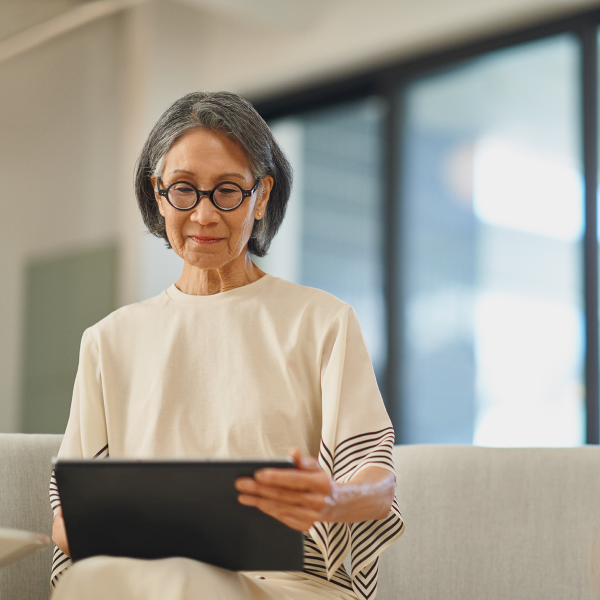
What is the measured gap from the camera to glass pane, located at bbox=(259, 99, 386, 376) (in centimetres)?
→ 387

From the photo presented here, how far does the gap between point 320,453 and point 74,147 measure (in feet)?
10.9

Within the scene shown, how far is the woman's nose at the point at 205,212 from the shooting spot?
128 cm

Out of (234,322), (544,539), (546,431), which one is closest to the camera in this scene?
(234,322)

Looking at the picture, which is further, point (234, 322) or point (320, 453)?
point (234, 322)

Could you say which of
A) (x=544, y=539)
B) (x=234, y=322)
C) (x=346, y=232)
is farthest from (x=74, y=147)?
(x=544, y=539)

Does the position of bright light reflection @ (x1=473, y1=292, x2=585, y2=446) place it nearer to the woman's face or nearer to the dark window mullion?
the dark window mullion

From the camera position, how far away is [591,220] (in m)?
3.10

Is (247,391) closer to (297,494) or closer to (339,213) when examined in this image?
(297,494)

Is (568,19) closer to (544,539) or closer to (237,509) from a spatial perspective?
(544,539)

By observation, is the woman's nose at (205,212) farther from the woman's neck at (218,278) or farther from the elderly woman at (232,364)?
the woman's neck at (218,278)

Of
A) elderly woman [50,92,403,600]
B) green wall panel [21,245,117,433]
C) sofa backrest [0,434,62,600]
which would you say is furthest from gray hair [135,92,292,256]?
green wall panel [21,245,117,433]

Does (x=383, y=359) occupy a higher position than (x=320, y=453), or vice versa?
(x=383, y=359)

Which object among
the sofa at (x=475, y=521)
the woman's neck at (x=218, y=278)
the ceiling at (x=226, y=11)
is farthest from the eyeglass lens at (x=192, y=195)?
the ceiling at (x=226, y=11)

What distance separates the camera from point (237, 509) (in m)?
0.97
